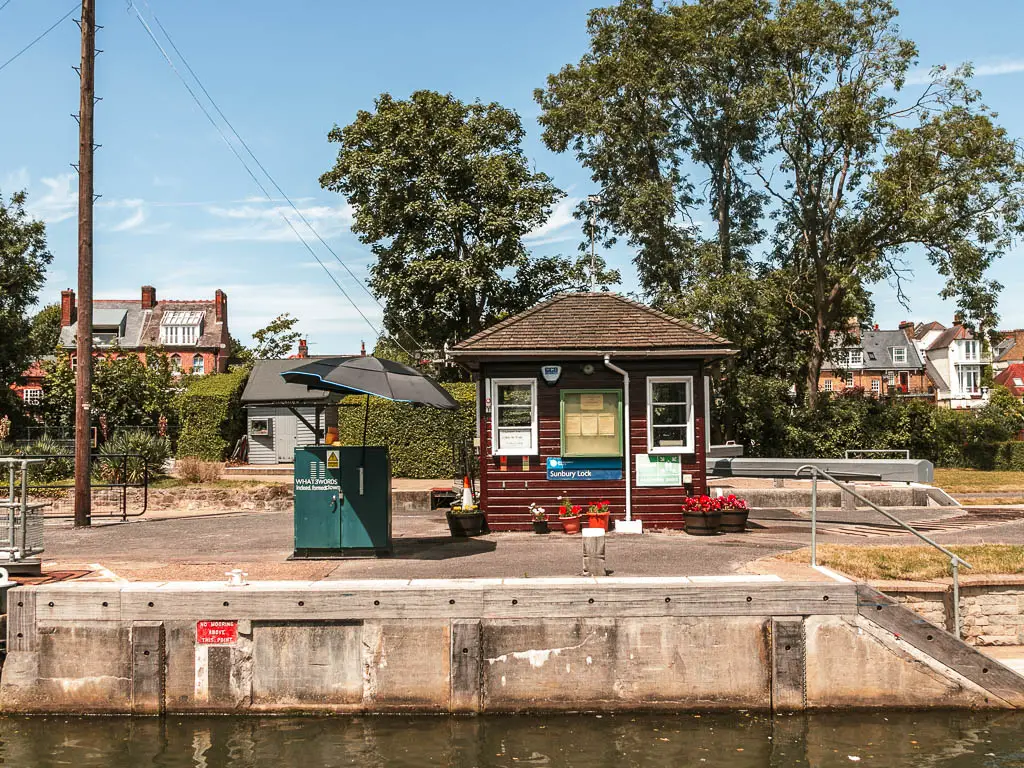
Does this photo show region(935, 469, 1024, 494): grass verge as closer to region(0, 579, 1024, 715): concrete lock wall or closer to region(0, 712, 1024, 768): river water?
region(0, 579, 1024, 715): concrete lock wall

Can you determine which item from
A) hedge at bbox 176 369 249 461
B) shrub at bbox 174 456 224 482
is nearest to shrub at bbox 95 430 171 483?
shrub at bbox 174 456 224 482

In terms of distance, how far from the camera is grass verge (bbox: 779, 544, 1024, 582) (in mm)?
10648

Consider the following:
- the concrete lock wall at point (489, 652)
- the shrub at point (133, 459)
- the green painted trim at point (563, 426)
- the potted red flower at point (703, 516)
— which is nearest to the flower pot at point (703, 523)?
the potted red flower at point (703, 516)

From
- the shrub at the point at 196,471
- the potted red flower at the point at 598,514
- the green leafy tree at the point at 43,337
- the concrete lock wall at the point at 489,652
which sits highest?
the green leafy tree at the point at 43,337

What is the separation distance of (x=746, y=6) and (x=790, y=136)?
4.79 meters

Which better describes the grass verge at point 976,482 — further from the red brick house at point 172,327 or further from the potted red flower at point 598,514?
the red brick house at point 172,327

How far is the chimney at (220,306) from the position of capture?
7075 cm

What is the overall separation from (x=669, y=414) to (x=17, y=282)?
25145 mm

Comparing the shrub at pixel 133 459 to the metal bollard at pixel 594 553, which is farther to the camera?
the shrub at pixel 133 459

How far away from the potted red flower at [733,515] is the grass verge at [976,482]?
11.6 metres

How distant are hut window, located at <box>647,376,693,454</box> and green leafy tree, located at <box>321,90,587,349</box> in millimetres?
16827

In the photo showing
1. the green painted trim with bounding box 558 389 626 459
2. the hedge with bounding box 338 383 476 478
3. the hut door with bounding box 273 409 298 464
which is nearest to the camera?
the green painted trim with bounding box 558 389 626 459

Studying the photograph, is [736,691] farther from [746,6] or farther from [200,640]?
[746,6]

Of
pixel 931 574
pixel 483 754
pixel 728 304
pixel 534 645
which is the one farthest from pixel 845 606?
pixel 728 304
